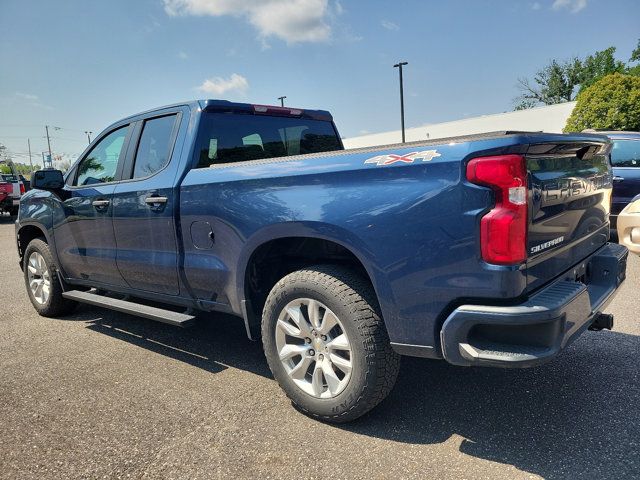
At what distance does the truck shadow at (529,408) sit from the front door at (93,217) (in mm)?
1049

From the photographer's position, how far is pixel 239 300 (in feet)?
9.98

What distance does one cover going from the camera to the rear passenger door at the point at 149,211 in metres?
3.39

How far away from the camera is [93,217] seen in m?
4.07

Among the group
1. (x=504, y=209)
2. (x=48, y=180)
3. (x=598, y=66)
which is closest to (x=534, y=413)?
(x=504, y=209)

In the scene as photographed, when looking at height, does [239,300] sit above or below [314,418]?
above

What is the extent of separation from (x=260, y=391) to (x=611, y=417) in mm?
2080

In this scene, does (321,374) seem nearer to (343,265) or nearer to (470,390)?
(343,265)

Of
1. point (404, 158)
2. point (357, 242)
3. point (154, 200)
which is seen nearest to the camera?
point (404, 158)

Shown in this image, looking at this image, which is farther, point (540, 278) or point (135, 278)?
point (135, 278)

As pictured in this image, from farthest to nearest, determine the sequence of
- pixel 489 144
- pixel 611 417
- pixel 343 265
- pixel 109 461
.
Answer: pixel 343 265 < pixel 611 417 < pixel 109 461 < pixel 489 144

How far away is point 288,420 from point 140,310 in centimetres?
159

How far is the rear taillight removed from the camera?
6.66ft

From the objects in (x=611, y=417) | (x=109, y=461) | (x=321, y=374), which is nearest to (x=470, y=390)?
(x=611, y=417)

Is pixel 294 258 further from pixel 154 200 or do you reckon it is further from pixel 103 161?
pixel 103 161
